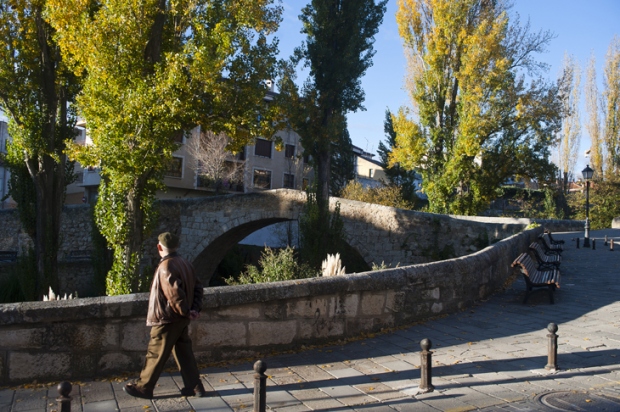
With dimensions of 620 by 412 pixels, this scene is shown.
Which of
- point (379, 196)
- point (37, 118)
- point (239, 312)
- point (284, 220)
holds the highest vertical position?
point (37, 118)

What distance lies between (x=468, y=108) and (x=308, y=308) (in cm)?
2040

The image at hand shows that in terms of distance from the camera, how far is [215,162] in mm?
36656

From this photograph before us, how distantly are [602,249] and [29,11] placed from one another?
19.0m

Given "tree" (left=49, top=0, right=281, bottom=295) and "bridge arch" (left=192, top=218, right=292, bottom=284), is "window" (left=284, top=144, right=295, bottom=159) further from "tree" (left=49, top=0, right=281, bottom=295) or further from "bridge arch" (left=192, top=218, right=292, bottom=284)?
"tree" (left=49, top=0, right=281, bottom=295)

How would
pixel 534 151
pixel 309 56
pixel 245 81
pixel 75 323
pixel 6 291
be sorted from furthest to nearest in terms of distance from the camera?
pixel 534 151, pixel 309 56, pixel 6 291, pixel 245 81, pixel 75 323

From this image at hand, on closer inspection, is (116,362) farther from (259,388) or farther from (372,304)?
(372,304)

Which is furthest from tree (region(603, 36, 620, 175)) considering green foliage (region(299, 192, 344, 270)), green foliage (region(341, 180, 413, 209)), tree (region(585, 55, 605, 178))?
green foliage (region(299, 192, 344, 270))

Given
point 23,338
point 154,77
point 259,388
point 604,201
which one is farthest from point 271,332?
point 604,201

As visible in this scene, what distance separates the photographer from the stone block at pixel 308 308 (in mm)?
6223

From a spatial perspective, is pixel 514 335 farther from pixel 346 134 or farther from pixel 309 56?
pixel 346 134

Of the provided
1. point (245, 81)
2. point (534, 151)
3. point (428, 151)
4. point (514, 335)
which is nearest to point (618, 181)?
point (534, 151)

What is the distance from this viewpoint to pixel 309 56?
68.2 feet

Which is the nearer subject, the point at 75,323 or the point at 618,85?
the point at 75,323

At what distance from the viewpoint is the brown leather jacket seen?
4.65 meters
